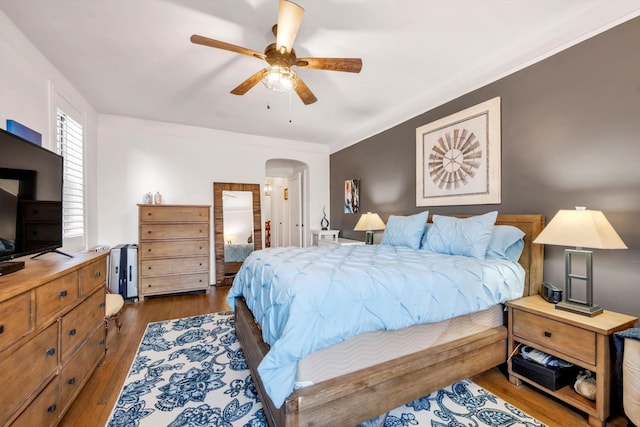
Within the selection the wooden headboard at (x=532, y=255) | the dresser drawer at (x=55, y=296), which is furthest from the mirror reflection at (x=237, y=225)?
the wooden headboard at (x=532, y=255)

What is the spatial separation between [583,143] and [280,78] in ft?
8.05

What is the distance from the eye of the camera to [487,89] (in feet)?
9.04

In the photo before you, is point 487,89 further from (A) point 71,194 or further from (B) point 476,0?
(A) point 71,194

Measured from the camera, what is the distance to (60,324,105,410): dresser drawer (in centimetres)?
154

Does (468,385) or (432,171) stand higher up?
(432,171)

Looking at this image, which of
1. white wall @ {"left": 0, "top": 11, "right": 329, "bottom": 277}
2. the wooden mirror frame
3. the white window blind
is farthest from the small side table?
the white window blind

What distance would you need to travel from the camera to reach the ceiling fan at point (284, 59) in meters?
1.72

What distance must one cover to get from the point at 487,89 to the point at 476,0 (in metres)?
1.08

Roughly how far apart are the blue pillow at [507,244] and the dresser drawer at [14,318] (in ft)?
9.93

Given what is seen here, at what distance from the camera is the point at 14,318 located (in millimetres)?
1130

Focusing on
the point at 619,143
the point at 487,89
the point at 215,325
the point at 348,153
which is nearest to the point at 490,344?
the point at 619,143

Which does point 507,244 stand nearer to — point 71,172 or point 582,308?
point 582,308

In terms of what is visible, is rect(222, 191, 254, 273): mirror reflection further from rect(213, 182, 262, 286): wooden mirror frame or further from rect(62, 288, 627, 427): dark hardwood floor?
rect(62, 288, 627, 427): dark hardwood floor

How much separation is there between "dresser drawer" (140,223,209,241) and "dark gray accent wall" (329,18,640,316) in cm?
364
